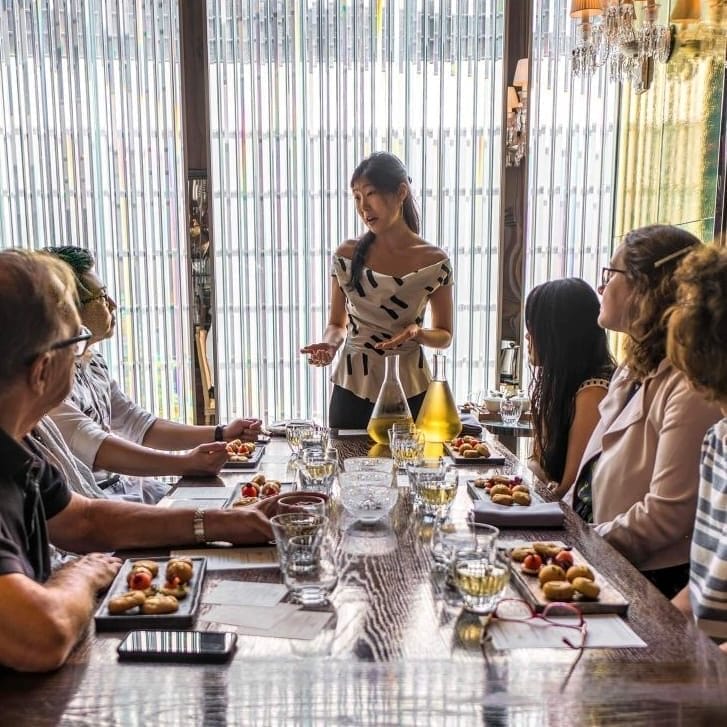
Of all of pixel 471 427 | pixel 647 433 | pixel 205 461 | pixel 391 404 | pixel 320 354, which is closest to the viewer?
pixel 647 433

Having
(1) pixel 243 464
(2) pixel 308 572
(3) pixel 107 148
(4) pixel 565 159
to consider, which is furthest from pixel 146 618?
(4) pixel 565 159

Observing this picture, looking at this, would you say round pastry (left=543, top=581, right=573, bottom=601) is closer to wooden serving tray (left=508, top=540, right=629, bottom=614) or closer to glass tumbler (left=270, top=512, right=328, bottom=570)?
wooden serving tray (left=508, top=540, right=629, bottom=614)

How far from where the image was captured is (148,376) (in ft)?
13.8

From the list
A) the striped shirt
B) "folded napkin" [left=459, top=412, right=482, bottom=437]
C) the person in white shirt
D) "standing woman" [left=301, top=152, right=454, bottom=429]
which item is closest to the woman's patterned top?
"standing woman" [left=301, top=152, right=454, bottom=429]

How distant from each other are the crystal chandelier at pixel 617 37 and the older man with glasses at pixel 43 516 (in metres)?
2.25

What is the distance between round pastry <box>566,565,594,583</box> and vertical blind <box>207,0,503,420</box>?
9.81 ft

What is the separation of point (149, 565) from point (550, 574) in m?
0.65

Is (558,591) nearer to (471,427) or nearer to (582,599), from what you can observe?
(582,599)

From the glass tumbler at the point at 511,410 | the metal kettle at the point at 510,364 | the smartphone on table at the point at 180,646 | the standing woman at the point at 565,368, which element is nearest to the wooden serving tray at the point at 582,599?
the smartphone on table at the point at 180,646

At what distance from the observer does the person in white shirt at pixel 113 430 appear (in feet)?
7.04

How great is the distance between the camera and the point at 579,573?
1.24 metres

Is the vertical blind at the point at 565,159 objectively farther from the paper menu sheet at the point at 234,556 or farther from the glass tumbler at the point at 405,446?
the paper menu sheet at the point at 234,556

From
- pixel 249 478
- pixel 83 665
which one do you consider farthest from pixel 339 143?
pixel 83 665

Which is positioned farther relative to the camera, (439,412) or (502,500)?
(439,412)
